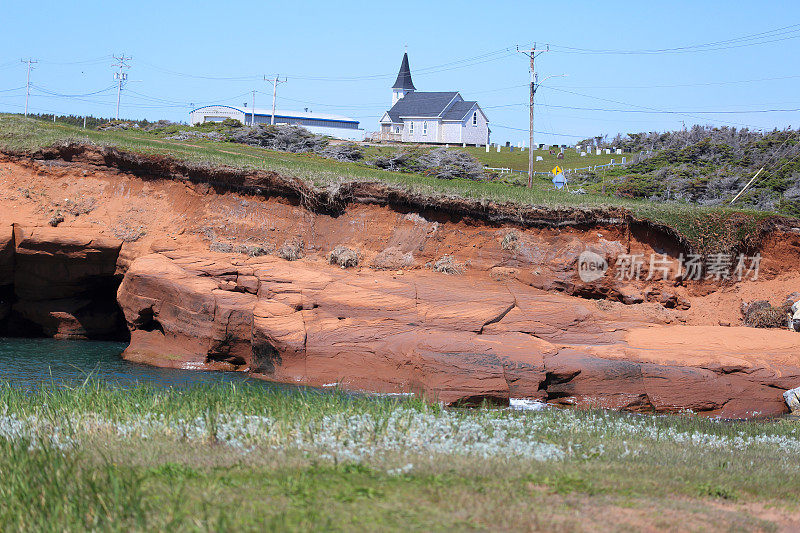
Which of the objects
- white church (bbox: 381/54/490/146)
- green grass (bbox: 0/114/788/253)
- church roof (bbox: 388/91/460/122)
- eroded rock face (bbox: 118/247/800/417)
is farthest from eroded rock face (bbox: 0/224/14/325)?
church roof (bbox: 388/91/460/122)

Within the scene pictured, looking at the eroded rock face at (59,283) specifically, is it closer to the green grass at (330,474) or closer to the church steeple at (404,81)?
the green grass at (330,474)

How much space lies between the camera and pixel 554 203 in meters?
18.8

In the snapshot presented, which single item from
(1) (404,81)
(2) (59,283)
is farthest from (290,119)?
(2) (59,283)

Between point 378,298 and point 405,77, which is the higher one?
point 405,77

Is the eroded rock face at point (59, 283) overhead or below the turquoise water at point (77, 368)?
overhead

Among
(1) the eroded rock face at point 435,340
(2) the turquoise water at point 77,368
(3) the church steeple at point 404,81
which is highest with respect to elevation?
(3) the church steeple at point 404,81

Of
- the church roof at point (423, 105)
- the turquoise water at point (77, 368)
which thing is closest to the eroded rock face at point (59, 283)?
the turquoise water at point (77, 368)

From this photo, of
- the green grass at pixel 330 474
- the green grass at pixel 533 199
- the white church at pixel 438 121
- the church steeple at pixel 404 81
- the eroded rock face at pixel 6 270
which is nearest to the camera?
the green grass at pixel 330 474

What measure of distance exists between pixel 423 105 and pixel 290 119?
21.0 metres

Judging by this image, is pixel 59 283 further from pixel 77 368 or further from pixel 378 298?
pixel 378 298

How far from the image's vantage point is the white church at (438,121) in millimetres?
74688

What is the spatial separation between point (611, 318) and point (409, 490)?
11.7 m

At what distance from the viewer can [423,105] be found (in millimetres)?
77438

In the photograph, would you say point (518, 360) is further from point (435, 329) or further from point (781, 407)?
point (781, 407)
